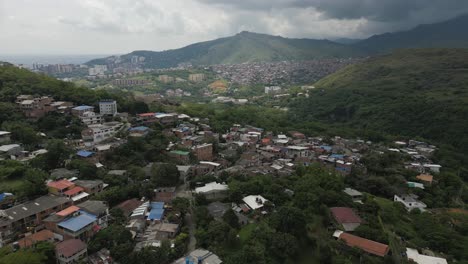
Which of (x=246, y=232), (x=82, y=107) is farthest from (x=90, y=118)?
(x=246, y=232)

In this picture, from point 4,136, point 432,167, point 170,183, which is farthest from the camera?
point 432,167

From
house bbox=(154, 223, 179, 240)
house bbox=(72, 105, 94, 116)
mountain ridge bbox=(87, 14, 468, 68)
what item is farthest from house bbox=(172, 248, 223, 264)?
mountain ridge bbox=(87, 14, 468, 68)

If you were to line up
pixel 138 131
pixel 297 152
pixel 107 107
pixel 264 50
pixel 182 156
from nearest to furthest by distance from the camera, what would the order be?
pixel 182 156 → pixel 138 131 → pixel 297 152 → pixel 107 107 → pixel 264 50

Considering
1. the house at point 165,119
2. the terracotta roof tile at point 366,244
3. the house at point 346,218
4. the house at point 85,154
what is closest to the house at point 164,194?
the house at point 85,154

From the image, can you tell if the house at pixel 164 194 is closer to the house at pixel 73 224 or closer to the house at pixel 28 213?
the house at pixel 73 224

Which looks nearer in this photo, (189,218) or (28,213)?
(28,213)

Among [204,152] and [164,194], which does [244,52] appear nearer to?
[204,152]

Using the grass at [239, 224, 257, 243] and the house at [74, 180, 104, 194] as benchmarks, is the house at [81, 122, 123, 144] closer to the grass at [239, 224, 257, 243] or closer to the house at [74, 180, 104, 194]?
the house at [74, 180, 104, 194]
